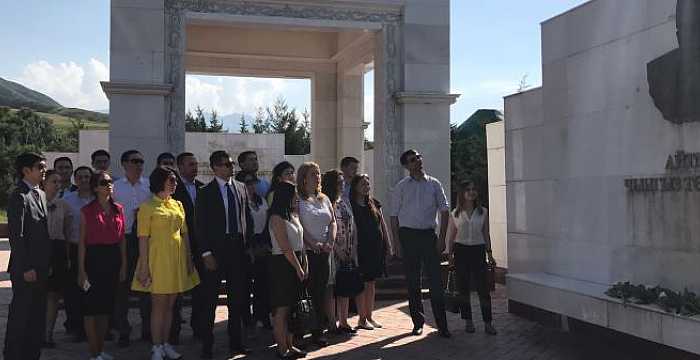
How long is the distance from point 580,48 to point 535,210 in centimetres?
183

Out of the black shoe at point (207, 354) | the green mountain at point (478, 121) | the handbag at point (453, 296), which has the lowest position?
the black shoe at point (207, 354)

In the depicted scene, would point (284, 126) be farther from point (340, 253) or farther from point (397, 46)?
point (340, 253)

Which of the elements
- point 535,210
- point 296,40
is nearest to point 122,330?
point 535,210

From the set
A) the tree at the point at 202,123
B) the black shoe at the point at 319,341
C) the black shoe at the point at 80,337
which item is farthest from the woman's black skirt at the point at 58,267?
the tree at the point at 202,123

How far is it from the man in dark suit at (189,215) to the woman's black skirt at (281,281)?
2.69 feet

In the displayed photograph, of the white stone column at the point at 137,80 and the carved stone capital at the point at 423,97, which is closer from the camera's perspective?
the white stone column at the point at 137,80

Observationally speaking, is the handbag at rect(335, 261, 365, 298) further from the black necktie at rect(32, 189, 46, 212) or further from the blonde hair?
the black necktie at rect(32, 189, 46, 212)

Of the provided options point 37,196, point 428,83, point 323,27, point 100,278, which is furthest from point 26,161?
point 428,83

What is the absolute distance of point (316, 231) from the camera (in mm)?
6148

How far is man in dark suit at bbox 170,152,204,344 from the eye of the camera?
620cm

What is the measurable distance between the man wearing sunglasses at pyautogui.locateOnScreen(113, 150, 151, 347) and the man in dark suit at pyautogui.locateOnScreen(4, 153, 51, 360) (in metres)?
1.30

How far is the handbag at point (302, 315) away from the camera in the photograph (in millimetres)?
5855

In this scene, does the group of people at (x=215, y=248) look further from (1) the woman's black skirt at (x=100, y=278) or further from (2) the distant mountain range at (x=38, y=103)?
(2) the distant mountain range at (x=38, y=103)

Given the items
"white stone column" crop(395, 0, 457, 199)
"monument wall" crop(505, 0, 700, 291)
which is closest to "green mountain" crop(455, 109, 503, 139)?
"white stone column" crop(395, 0, 457, 199)
